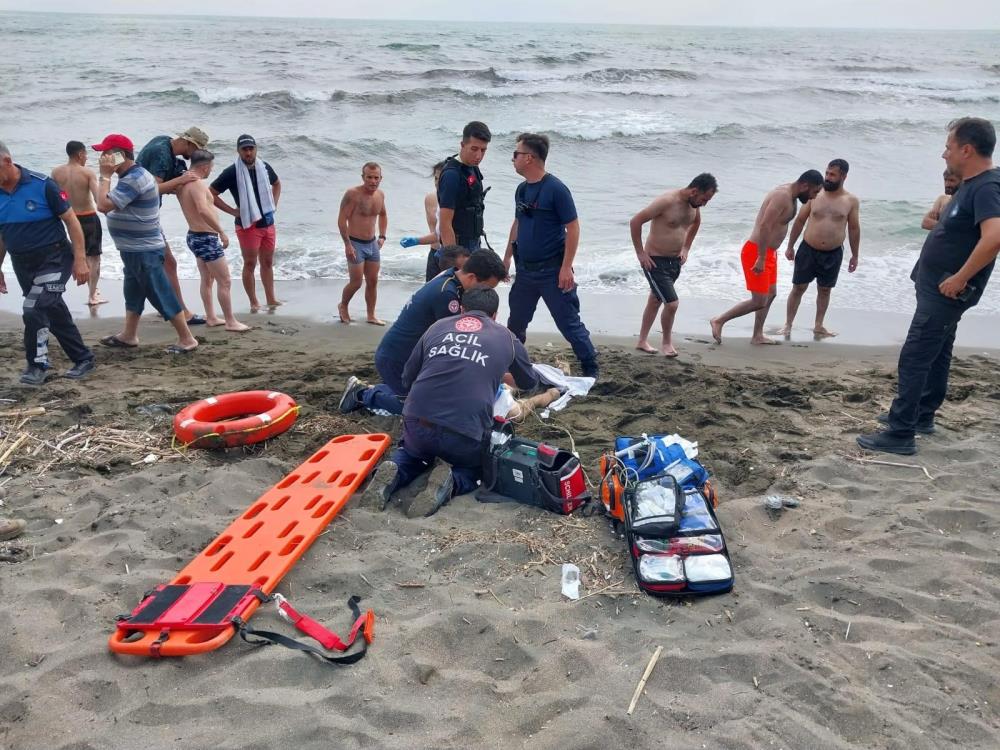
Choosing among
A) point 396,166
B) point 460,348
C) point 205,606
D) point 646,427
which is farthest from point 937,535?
point 396,166

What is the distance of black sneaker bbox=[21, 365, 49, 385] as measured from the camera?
5434 millimetres

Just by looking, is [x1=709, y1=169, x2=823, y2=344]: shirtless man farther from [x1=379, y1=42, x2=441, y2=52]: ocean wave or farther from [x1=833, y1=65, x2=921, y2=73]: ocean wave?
[x1=833, y1=65, x2=921, y2=73]: ocean wave

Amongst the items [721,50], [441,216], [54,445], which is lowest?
[54,445]

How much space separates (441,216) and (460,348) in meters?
2.06

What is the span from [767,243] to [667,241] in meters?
1.03

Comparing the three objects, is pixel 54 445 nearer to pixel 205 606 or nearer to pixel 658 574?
pixel 205 606

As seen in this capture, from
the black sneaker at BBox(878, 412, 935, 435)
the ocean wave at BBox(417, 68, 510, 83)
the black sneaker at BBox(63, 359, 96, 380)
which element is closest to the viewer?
the black sneaker at BBox(878, 412, 935, 435)

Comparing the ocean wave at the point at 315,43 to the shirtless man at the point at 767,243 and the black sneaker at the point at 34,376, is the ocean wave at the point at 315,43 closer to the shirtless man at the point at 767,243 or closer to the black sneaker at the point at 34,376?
the shirtless man at the point at 767,243

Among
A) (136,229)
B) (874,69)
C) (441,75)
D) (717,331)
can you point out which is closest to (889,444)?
(717,331)

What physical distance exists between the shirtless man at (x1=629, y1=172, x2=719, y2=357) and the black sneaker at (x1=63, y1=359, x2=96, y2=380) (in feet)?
14.8

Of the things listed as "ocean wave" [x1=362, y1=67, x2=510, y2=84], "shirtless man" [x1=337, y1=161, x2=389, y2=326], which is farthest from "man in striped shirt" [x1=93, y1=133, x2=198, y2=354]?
"ocean wave" [x1=362, y1=67, x2=510, y2=84]

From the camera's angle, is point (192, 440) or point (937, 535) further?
point (192, 440)

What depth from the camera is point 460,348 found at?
12.7 feet

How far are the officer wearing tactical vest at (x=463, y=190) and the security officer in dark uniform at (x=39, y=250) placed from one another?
266 centimetres
